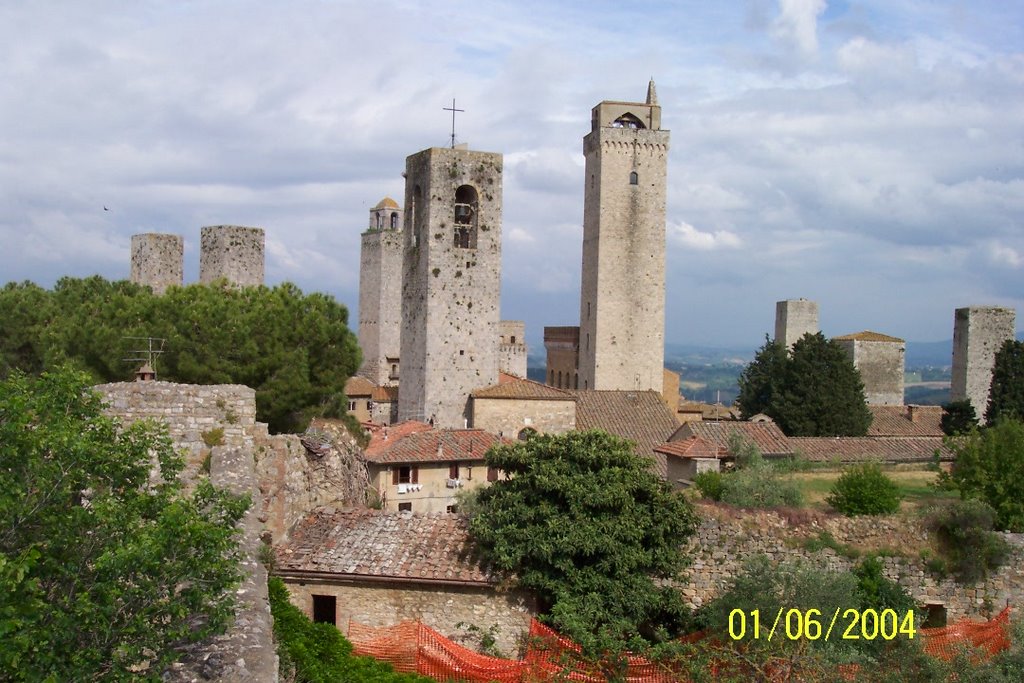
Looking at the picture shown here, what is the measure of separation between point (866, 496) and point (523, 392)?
2014 cm

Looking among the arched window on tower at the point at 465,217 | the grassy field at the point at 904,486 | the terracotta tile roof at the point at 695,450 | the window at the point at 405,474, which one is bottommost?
the window at the point at 405,474

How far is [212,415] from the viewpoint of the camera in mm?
12555

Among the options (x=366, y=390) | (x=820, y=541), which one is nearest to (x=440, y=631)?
(x=820, y=541)

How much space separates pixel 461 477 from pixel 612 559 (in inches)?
506

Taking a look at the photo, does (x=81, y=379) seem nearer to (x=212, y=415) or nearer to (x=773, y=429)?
(x=212, y=415)

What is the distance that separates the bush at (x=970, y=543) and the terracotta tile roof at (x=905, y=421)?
1051 inches

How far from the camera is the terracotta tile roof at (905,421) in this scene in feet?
140

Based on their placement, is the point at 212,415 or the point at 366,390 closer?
the point at 212,415

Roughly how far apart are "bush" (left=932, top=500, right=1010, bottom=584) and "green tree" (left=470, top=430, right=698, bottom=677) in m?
3.84

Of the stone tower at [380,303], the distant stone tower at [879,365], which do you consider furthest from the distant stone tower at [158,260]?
the distant stone tower at [879,365]

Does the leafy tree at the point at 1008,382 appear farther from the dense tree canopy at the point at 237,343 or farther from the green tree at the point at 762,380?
the dense tree canopy at the point at 237,343

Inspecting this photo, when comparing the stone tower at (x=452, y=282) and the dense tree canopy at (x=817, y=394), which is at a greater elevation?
the stone tower at (x=452, y=282)

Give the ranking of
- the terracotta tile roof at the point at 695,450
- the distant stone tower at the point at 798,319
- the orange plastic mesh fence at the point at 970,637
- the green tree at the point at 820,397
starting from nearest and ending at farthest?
the orange plastic mesh fence at the point at 970,637 < the terracotta tile roof at the point at 695,450 < the green tree at the point at 820,397 < the distant stone tower at the point at 798,319

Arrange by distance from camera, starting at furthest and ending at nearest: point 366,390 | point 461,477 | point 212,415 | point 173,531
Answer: point 366,390
point 461,477
point 212,415
point 173,531
